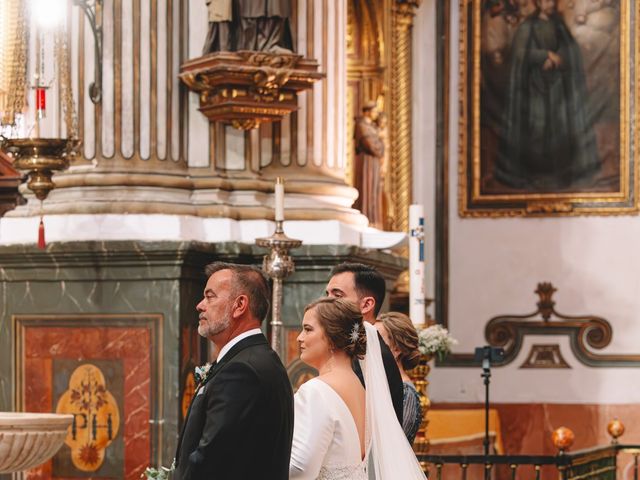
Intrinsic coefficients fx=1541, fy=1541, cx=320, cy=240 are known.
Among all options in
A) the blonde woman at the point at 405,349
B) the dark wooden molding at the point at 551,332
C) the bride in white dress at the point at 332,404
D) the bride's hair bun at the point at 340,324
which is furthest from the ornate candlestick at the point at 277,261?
the dark wooden molding at the point at 551,332

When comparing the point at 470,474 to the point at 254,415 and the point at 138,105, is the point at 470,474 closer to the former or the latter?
the point at 138,105

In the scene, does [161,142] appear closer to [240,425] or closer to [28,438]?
[28,438]

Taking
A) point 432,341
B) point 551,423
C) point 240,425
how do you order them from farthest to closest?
point 551,423, point 432,341, point 240,425

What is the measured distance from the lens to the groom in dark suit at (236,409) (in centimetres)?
512

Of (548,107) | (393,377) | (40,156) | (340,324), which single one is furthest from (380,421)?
(548,107)

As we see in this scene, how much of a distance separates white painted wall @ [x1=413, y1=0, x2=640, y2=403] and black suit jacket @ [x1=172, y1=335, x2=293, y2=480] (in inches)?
374

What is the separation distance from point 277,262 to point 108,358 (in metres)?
1.30

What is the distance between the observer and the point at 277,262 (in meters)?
8.48

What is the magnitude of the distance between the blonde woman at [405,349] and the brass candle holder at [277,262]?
1709 millimetres

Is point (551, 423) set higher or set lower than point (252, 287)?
lower

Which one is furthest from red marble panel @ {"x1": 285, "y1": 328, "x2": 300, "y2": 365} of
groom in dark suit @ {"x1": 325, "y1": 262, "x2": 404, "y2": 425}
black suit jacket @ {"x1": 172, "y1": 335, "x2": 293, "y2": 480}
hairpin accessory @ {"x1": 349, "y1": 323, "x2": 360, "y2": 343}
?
black suit jacket @ {"x1": 172, "y1": 335, "x2": 293, "y2": 480}

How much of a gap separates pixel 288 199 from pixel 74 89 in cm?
152

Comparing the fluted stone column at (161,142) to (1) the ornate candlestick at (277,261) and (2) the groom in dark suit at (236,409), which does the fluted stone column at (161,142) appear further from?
(2) the groom in dark suit at (236,409)

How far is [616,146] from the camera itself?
14.6m
